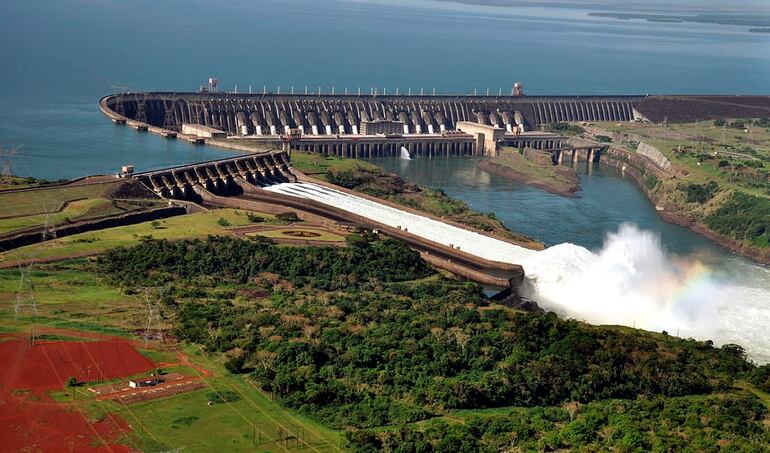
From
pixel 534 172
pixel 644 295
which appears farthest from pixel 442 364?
pixel 534 172

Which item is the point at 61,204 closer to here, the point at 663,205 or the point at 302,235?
the point at 302,235

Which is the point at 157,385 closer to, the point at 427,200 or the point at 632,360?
the point at 632,360

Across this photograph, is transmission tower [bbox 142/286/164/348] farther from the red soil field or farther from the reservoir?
the reservoir

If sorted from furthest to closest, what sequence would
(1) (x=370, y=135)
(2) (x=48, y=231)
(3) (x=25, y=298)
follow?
(1) (x=370, y=135)
(2) (x=48, y=231)
(3) (x=25, y=298)

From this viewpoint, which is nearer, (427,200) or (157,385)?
(157,385)

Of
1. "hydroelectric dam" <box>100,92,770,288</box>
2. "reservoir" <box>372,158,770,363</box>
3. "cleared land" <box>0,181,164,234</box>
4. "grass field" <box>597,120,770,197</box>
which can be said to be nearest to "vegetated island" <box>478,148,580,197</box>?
"reservoir" <box>372,158,770,363</box>

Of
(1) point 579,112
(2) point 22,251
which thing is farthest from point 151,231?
(1) point 579,112
